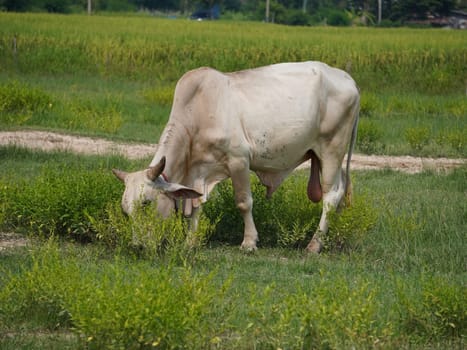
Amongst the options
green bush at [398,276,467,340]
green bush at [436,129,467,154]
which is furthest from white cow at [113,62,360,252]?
green bush at [436,129,467,154]

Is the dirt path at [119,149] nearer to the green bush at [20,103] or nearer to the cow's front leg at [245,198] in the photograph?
the green bush at [20,103]

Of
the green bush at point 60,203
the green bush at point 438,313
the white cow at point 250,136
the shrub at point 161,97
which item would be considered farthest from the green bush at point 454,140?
the green bush at point 438,313

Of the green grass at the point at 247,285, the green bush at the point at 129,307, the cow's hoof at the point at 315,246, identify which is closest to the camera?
the green bush at the point at 129,307

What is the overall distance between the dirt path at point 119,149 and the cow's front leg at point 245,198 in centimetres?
464

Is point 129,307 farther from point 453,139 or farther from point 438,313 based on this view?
point 453,139

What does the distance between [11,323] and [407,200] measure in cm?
533

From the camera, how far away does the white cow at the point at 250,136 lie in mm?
7797

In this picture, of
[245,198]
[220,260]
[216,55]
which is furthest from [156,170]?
[216,55]

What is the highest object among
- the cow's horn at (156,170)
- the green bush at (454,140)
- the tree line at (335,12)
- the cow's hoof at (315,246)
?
the cow's horn at (156,170)

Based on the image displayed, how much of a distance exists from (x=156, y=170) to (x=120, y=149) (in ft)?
19.2

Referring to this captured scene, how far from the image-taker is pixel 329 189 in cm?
856

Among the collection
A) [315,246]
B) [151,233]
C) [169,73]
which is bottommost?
[169,73]

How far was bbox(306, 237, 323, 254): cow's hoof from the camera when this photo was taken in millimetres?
8281

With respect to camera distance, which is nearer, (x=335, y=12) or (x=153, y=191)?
(x=153, y=191)
